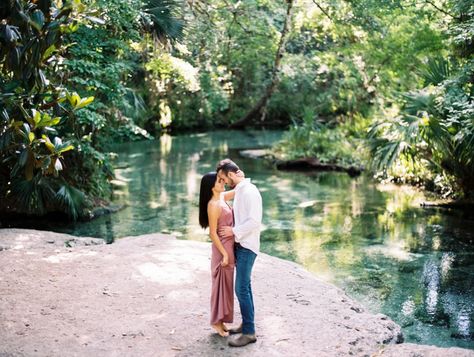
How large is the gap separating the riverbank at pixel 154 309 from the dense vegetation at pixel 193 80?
4.29 ft

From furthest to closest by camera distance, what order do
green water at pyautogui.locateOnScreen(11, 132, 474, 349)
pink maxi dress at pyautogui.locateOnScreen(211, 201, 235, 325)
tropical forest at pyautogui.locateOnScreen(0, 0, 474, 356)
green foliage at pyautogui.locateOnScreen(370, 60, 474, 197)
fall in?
green foliage at pyautogui.locateOnScreen(370, 60, 474, 197)
green water at pyautogui.locateOnScreen(11, 132, 474, 349)
tropical forest at pyautogui.locateOnScreen(0, 0, 474, 356)
pink maxi dress at pyautogui.locateOnScreen(211, 201, 235, 325)

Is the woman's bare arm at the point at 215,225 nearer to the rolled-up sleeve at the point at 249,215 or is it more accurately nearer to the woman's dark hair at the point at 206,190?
the woman's dark hair at the point at 206,190

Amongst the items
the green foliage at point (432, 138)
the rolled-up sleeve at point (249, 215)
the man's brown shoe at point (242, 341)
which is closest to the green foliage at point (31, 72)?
the rolled-up sleeve at point (249, 215)

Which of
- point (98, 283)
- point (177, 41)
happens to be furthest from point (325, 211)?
point (98, 283)

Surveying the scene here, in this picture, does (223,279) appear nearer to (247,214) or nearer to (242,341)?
(242,341)

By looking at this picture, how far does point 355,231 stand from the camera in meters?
10.8

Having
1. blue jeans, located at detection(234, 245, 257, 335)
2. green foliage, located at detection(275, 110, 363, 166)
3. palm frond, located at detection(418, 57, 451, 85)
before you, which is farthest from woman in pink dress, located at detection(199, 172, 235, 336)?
green foliage, located at detection(275, 110, 363, 166)

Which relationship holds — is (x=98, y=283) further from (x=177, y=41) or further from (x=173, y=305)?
(x=177, y=41)

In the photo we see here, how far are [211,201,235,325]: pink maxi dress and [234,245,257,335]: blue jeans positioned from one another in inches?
4.4

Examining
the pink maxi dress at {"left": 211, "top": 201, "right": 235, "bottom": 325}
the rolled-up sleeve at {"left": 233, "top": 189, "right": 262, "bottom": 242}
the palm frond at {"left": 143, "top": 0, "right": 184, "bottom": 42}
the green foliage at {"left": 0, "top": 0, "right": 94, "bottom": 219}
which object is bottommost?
the pink maxi dress at {"left": 211, "top": 201, "right": 235, "bottom": 325}

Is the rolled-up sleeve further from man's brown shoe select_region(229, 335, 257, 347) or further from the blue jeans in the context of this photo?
man's brown shoe select_region(229, 335, 257, 347)

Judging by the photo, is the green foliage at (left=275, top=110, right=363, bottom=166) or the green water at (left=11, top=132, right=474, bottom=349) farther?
the green foliage at (left=275, top=110, right=363, bottom=166)

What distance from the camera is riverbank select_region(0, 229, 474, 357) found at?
4918mm

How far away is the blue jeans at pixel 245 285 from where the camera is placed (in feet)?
15.9
